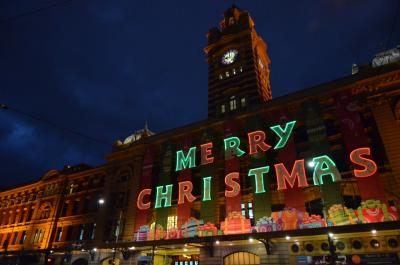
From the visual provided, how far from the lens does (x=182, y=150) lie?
3588 cm

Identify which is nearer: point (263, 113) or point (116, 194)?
point (263, 113)

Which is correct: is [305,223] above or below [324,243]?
above

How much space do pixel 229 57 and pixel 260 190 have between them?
142 ft

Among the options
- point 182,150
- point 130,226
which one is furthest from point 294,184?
point 130,226

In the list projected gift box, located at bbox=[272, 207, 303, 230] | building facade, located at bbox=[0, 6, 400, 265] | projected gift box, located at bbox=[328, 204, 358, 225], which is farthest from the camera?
projected gift box, located at bbox=[272, 207, 303, 230]

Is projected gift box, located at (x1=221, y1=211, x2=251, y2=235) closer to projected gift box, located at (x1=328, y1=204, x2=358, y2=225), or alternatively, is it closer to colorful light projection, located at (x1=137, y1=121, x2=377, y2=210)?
colorful light projection, located at (x1=137, y1=121, x2=377, y2=210)

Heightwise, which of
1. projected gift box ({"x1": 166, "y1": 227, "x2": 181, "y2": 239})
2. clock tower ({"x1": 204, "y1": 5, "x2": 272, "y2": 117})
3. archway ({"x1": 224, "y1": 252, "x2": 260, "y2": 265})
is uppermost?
clock tower ({"x1": 204, "y1": 5, "x2": 272, "y2": 117})

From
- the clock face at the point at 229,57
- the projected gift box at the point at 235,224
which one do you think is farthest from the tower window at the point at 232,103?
the projected gift box at the point at 235,224

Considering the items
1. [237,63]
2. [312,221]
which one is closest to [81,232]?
[312,221]

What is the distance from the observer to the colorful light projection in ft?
81.8

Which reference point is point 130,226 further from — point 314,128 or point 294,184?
point 314,128

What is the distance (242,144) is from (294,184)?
7970 millimetres

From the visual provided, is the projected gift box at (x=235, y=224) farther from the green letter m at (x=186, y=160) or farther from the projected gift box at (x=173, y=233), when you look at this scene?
the green letter m at (x=186, y=160)

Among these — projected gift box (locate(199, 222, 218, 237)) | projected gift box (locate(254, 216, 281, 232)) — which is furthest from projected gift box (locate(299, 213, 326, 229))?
projected gift box (locate(199, 222, 218, 237))
